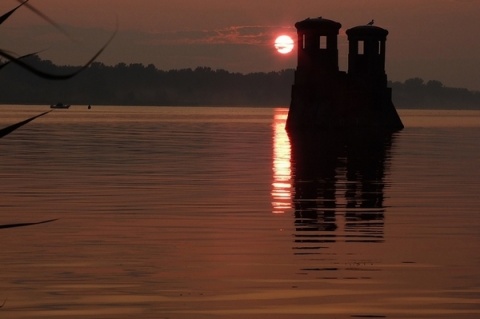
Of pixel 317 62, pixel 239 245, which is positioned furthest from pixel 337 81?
pixel 239 245

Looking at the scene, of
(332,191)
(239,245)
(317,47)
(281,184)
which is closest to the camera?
(239,245)

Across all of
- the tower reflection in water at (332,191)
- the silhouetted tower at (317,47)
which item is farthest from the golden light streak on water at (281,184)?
the silhouetted tower at (317,47)

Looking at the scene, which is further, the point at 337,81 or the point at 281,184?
the point at 337,81

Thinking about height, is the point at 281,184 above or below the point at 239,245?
below

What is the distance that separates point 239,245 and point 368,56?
205 feet

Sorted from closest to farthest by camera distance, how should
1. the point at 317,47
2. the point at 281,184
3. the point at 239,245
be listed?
the point at 239,245
the point at 281,184
the point at 317,47

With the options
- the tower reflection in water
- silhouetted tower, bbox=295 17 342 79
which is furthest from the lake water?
silhouetted tower, bbox=295 17 342 79

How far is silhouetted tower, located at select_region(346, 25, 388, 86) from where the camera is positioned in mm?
77000

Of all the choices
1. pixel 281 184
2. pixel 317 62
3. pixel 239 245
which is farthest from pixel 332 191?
pixel 317 62

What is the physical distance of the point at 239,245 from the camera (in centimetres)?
1623

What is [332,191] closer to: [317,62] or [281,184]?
[281,184]

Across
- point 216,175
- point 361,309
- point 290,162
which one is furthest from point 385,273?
point 290,162

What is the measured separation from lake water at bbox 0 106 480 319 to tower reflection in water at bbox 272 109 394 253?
57 millimetres

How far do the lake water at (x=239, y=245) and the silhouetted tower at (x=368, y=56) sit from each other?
4190 cm
